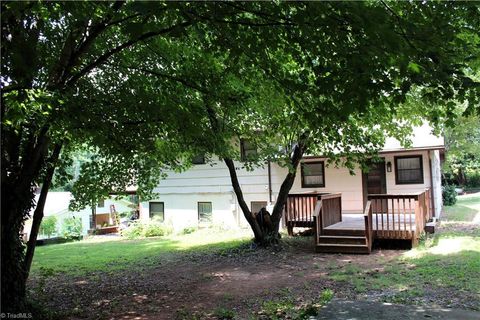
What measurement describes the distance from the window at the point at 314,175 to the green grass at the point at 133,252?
11.9 feet

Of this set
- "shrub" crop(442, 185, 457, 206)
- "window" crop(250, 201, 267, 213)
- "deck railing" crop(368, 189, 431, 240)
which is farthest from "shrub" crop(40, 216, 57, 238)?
"shrub" crop(442, 185, 457, 206)

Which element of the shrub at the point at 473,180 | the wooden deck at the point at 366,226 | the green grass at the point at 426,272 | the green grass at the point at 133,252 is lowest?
the green grass at the point at 133,252

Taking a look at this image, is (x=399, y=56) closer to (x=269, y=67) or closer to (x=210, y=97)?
(x=269, y=67)

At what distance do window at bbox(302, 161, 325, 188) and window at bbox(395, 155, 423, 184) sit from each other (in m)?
3.09

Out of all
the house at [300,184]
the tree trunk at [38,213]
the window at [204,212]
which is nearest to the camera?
the tree trunk at [38,213]

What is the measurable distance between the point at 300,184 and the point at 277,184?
3.41 feet

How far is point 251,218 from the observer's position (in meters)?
13.5

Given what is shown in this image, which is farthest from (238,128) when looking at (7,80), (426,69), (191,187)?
(191,187)

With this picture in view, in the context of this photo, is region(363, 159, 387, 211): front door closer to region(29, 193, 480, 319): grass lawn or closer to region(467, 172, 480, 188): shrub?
region(29, 193, 480, 319): grass lawn

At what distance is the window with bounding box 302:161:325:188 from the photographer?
18.1 meters

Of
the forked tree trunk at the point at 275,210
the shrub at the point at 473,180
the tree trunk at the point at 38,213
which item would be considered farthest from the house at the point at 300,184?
the shrub at the point at 473,180

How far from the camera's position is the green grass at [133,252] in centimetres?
Answer: 1230

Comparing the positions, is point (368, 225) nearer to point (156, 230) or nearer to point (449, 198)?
point (156, 230)

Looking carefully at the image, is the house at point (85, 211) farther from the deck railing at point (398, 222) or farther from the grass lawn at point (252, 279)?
the deck railing at point (398, 222)
